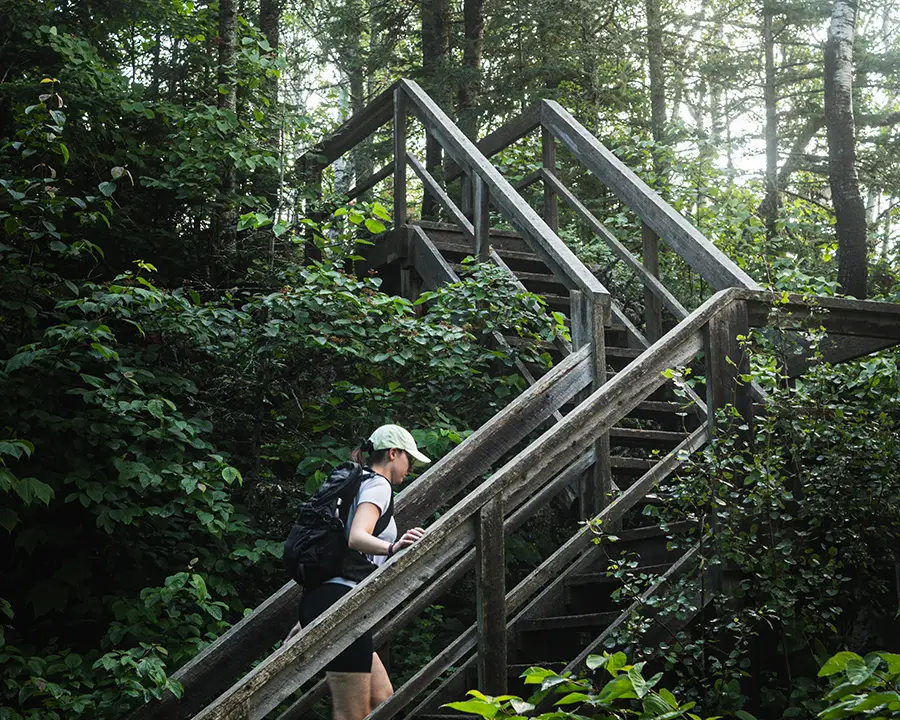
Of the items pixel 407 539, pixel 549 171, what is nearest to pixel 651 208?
pixel 549 171

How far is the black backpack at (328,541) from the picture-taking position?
4.31 meters

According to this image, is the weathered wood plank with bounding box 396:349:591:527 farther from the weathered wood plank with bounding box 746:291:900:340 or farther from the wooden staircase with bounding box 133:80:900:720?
the weathered wood plank with bounding box 746:291:900:340

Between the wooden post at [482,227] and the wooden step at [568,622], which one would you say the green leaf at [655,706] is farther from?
the wooden post at [482,227]

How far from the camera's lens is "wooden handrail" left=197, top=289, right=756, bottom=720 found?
3.55 meters

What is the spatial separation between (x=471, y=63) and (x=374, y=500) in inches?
337

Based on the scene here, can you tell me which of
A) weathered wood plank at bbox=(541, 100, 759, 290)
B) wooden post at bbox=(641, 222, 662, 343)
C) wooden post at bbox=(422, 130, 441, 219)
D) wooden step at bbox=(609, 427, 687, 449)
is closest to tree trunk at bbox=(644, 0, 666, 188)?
wooden post at bbox=(422, 130, 441, 219)

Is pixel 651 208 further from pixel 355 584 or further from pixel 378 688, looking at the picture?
pixel 378 688

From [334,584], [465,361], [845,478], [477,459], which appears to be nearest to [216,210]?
[465,361]

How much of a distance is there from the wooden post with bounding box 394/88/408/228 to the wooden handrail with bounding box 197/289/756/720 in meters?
3.85

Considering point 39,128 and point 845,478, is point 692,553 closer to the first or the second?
point 845,478

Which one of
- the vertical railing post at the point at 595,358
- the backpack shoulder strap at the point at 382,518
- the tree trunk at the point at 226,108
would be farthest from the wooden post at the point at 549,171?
the backpack shoulder strap at the point at 382,518

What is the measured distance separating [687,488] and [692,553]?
0.40 metres

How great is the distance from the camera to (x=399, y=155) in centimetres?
848

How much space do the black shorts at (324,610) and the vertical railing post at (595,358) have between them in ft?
6.02
